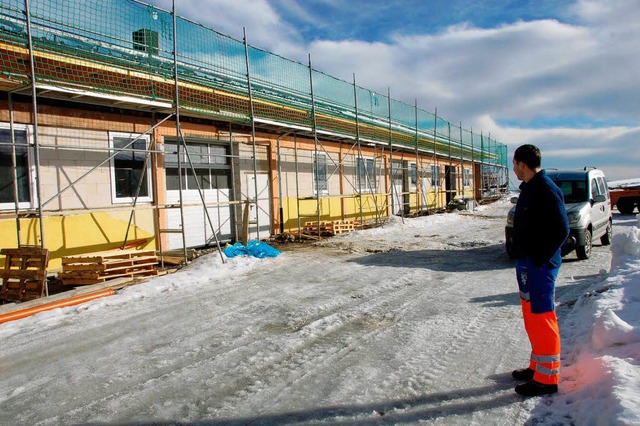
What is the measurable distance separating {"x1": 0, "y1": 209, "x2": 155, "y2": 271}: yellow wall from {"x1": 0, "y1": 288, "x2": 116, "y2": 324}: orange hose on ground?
8.14 feet

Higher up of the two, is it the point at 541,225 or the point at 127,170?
the point at 127,170

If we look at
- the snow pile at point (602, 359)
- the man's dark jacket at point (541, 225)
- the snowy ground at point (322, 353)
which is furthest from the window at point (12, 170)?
the snow pile at point (602, 359)

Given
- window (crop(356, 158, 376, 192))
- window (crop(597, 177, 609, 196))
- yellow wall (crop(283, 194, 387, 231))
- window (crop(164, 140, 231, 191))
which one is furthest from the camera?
window (crop(356, 158, 376, 192))

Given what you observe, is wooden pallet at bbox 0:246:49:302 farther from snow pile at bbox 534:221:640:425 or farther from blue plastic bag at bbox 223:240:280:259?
snow pile at bbox 534:221:640:425

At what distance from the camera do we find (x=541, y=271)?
3.39 metres

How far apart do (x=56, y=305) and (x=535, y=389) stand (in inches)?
235

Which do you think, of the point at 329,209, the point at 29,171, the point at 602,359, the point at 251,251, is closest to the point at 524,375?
the point at 602,359

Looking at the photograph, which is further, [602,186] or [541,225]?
[602,186]

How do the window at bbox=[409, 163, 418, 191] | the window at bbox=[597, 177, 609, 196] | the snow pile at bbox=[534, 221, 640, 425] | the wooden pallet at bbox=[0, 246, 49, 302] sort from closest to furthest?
the snow pile at bbox=[534, 221, 640, 425], the wooden pallet at bbox=[0, 246, 49, 302], the window at bbox=[597, 177, 609, 196], the window at bbox=[409, 163, 418, 191]

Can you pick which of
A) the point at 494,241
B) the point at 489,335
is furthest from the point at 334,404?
the point at 494,241

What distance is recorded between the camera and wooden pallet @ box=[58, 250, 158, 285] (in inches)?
302

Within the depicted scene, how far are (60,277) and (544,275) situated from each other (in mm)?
7684

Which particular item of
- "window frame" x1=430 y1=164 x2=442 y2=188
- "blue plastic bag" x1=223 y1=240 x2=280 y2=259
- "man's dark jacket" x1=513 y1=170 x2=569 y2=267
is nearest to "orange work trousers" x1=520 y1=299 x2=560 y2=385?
"man's dark jacket" x1=513 y1=170 x2=569 y2=267

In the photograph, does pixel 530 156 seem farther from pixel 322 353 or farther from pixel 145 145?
pixel 145 145
